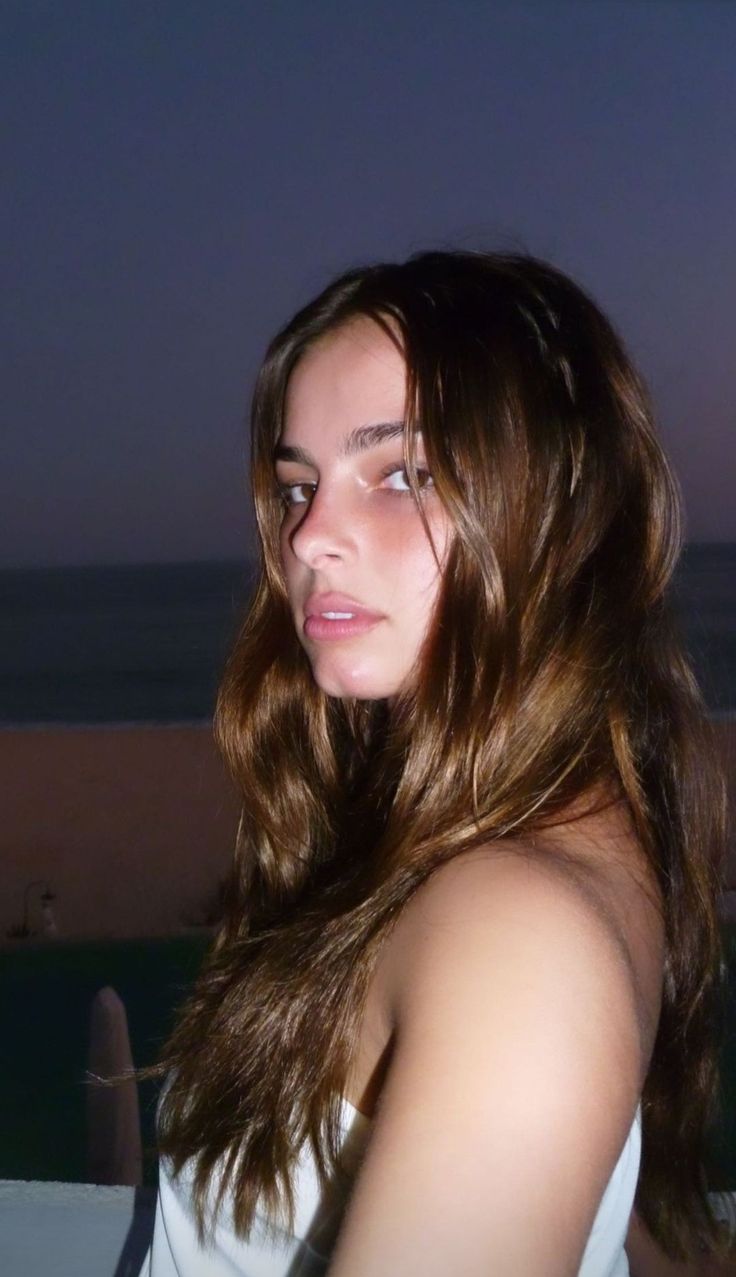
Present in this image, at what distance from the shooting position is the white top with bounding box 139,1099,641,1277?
786 mm

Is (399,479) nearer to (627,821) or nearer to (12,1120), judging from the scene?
(627,821)

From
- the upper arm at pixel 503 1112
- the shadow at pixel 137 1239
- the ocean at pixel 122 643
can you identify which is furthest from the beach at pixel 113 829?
the upper arm at pixel 503 1112

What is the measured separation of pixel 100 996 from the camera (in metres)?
2.73

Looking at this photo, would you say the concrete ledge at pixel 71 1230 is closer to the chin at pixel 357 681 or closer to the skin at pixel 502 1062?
the skin at pixel 502 1062

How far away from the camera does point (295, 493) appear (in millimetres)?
1141

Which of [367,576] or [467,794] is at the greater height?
[367,576]

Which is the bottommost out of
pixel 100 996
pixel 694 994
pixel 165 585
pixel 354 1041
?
pixel 165 585

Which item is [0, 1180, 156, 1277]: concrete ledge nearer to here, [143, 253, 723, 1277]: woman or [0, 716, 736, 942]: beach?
[143, 253, 723, 1277]: woman

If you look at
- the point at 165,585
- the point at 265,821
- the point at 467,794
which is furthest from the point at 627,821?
the point at 165,585

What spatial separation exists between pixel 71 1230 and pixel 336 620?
69 centimetres

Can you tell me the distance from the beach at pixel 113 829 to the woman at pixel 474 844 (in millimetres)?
4879

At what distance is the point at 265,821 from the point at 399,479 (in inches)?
20.0

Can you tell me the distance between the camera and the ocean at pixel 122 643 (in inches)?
454

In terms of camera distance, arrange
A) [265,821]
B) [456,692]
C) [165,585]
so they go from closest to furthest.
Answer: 1. [456,692]
2. [265,821]
3. [165,585]
